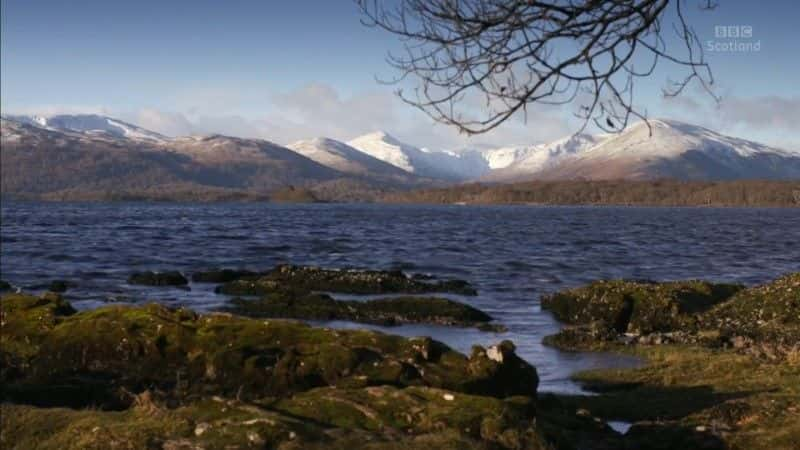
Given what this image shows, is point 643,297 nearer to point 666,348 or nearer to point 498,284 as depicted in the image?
point 666,348

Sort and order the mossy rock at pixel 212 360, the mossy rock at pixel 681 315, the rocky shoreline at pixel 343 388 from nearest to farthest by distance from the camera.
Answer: the rocky shoreline at pixel 343 388
the mossy rock at pixel 212 360
the mossy rock at pixel 681 315

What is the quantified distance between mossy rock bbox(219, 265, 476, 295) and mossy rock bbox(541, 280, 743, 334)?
9601 millimetres

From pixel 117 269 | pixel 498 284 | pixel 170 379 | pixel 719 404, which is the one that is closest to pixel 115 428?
pixel 170 379

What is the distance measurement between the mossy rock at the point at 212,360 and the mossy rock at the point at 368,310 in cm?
1436

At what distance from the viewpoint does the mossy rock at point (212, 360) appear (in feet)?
40.1

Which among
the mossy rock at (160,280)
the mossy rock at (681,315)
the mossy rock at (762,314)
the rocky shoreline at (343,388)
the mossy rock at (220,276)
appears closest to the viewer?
the rocky shoreline at (343,388)

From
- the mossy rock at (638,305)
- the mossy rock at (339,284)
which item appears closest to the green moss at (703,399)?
the mossy rock at (638,305)

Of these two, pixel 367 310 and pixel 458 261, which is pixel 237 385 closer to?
pixel 367 310

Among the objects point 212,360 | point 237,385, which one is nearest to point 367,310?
point 212,360

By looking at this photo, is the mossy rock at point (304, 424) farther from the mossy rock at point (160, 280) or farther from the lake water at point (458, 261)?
the mossy rock at point (160, 280)

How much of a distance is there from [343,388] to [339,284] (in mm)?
29066

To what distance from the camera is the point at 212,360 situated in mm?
13250

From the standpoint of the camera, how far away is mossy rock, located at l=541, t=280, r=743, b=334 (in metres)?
26.0

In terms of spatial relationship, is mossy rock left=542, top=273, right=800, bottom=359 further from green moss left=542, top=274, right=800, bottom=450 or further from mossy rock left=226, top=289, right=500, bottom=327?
mossy rock left=226, top=289, right=500, bottom=327
